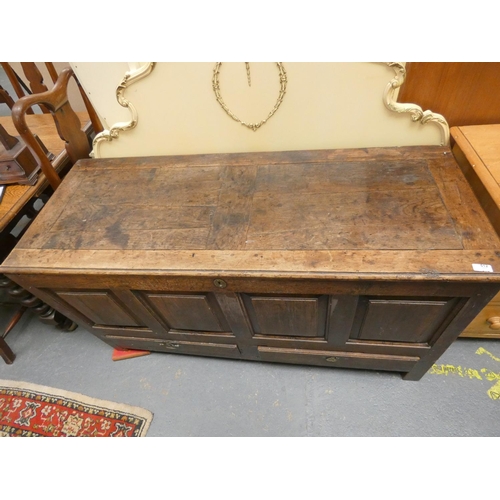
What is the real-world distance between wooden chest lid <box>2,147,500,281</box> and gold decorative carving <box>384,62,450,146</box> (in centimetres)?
9

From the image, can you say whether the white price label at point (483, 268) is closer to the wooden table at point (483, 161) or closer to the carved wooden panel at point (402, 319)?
the carved wooden panel at point (402, 319)

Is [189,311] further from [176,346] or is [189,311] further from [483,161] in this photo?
[483,161]

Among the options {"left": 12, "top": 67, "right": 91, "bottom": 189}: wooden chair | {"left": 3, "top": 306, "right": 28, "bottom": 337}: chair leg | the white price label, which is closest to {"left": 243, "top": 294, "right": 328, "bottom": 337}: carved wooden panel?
the white price label

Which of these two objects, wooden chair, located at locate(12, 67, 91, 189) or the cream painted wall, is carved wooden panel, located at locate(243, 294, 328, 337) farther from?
wooden chair, located at locate(12, 67, 91, 189)

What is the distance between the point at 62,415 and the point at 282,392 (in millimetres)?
1012

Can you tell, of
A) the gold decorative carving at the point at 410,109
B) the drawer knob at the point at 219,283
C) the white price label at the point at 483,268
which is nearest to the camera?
the white price label at the point at 483,268

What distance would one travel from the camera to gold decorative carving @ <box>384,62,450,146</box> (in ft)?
3.10

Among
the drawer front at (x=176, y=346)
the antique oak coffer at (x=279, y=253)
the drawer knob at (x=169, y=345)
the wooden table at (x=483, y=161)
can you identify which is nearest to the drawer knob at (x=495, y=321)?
the wooden table at (x=483, y=161)

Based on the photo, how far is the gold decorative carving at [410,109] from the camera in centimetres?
95

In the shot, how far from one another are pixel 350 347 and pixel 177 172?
931mm

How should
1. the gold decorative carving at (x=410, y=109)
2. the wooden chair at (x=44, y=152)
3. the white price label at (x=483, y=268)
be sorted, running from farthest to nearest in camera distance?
1. the wooden chair at (x=44, y=152)
2. the gold decorative carving at (x=410, y=109)
3. the white price label at (x=483, y=268)

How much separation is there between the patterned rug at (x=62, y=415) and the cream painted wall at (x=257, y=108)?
1190mm

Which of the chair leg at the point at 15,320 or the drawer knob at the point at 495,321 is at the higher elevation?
the drawer knob at the point at 495,321

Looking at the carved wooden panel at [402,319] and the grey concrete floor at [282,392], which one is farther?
the grey concrete floor at [282,392]
